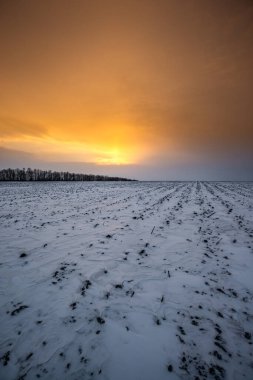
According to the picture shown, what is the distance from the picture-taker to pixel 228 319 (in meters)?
3.96

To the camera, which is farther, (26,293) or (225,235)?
(225,235)

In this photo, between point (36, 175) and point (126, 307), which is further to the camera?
point (36, 175)

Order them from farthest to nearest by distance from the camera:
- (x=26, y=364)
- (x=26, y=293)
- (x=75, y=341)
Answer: (x=26, y=293)
(x=75, y=341)
(x=26, y=364)

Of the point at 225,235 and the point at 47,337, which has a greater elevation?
the point at 225,235

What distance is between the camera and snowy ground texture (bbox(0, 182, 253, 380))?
311cm

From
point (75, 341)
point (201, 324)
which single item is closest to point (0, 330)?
point (75, 341)

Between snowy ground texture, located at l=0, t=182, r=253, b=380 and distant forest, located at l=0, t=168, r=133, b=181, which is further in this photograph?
distant forest, located at l=0, t=168, r=133, b=181

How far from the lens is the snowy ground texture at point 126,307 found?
3113mm

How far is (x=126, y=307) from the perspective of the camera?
14.1 ft

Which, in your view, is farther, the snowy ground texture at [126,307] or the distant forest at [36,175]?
the distant forest at [36,175]

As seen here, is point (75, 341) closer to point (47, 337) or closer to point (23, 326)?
point (47, 337)

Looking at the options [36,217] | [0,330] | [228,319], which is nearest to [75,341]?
[0,330]

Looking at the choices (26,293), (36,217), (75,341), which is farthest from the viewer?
(36,217)

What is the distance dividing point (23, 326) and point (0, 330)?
14.7 inches
